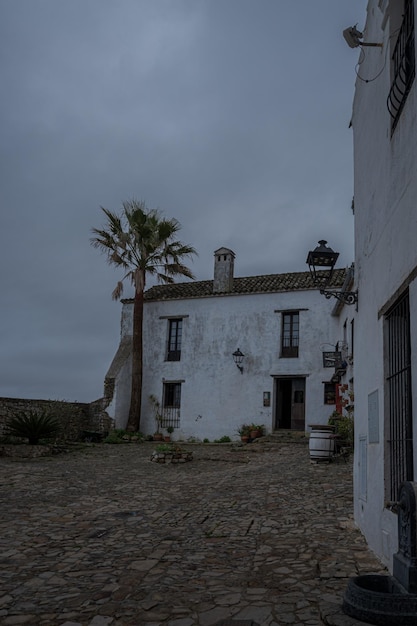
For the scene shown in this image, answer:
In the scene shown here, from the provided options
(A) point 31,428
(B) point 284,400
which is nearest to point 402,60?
(A) point 31,428

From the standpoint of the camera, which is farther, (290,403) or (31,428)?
(290,403)

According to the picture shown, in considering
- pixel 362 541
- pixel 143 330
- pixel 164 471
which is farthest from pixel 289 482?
pixel 143 330

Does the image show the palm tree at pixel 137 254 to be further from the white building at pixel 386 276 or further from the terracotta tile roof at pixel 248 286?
the white building at pixel 386 276

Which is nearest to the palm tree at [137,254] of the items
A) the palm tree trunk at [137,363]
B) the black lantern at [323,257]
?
the palm tree trunk at [137,363]

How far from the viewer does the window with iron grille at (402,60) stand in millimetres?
4695

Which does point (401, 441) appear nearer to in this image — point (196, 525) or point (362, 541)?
point (362, 541)

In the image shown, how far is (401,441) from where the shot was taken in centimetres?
485

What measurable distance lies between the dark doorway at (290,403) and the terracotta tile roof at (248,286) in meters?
3.49

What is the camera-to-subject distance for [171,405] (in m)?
22.5

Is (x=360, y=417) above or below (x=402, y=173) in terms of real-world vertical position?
below

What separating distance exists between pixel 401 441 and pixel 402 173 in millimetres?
2280

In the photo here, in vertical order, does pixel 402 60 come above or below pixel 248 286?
below

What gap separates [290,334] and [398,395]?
54.3ft

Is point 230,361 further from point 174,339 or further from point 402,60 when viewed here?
point 402,60
